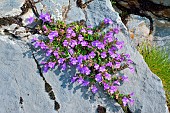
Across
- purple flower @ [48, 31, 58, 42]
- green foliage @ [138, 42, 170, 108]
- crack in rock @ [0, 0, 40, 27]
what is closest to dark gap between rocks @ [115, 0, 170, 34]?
green foliage @ [138, 42, 170, 108]

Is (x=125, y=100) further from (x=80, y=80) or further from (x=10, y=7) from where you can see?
(x=10, y=7)

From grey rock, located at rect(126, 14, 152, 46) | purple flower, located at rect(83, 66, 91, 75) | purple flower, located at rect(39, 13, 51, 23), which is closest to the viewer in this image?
purple flower, located at rect(83, 66, 91, 75)

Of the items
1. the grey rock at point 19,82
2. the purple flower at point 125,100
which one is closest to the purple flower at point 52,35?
the grey rock at point 19,82

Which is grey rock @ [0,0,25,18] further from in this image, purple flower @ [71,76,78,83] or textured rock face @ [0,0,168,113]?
purple flower @ [71,76,78,83]

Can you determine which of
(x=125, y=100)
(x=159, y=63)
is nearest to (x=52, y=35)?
(x=125, y=100)

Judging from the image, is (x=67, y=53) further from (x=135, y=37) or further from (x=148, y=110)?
(x=135, y=37)

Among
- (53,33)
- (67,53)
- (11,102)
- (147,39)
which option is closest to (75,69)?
(67,53)

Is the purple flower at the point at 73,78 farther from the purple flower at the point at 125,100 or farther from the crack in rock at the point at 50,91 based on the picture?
the purple flower at the point at 125,100
